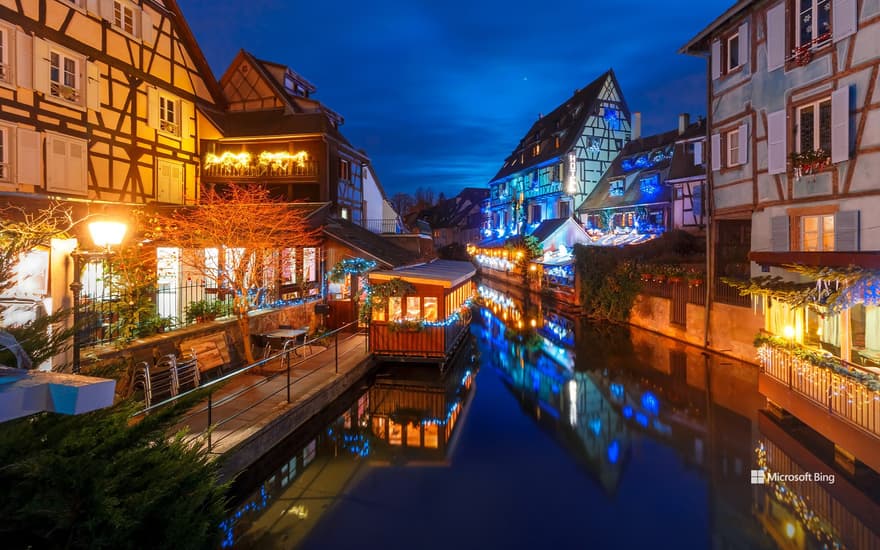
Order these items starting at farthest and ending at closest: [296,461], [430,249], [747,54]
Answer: [430,249] → [747,54] → [296,461]

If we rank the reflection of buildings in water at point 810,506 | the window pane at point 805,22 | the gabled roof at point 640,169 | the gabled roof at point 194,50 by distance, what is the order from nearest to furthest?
the reflection of buildings in water at point 810,506 → the window pane at point 805,22 → the gabled roof at point 194,50 → the gabled roof at point 640,169

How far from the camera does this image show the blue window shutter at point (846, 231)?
11.9 metres

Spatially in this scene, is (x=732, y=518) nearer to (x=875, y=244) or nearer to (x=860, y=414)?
(x=860, y=414)

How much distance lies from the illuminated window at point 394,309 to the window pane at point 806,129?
11.4 metres

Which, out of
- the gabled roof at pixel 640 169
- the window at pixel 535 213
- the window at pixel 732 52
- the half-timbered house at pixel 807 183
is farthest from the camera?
the window at pixel 535 213

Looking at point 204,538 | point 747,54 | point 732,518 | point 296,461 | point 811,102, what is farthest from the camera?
point 747,54

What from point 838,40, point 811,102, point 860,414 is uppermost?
point 838,40

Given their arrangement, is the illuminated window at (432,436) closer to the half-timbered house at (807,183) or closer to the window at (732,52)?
the half-timbered house at (807,183)

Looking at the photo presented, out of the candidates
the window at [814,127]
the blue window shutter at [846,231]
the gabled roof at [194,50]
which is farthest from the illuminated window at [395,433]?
the gabled roof at [194,50]

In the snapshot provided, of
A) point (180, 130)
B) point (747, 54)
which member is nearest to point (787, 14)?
point (747, 54)

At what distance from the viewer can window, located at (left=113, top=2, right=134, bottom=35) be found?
57.3ft

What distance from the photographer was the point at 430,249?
32.2m

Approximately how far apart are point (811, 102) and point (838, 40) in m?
1.50

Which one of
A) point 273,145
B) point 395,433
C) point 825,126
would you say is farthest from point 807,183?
point 273,145
